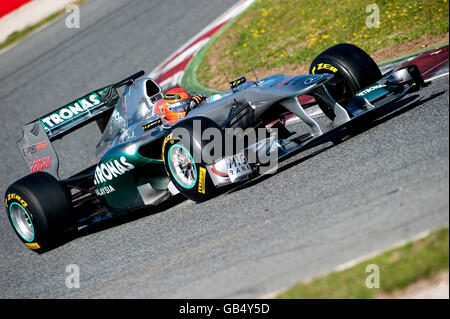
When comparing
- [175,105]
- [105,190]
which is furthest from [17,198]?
[175,105]

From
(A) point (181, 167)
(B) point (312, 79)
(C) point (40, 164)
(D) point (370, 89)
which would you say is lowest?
(A) point (181, 167)

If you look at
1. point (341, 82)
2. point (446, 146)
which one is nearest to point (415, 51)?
point (341, 82)

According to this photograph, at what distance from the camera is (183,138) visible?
613cm

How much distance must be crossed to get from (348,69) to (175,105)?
6.89ft

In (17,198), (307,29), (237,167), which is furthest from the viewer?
(307,29)

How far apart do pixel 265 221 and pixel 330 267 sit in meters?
1.35

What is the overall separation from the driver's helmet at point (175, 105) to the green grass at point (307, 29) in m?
3.75

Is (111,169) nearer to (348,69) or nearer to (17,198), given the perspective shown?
(17,198)

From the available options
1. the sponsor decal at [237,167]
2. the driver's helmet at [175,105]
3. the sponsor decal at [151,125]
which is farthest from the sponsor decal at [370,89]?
the sponsor decal at [151,125]

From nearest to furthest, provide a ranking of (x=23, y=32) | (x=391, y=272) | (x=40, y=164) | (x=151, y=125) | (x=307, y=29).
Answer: (x=391, y=272), (x=151, y=125), (x=40, y=164), (x=307, y=29), (x=23, y=32)

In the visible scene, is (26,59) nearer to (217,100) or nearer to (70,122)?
(70,122)

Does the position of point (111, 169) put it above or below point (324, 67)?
below

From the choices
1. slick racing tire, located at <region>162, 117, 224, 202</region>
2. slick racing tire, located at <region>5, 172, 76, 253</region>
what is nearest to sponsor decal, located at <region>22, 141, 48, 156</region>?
slick racing tire, located at <region>5, 172, 76, 253</region>
